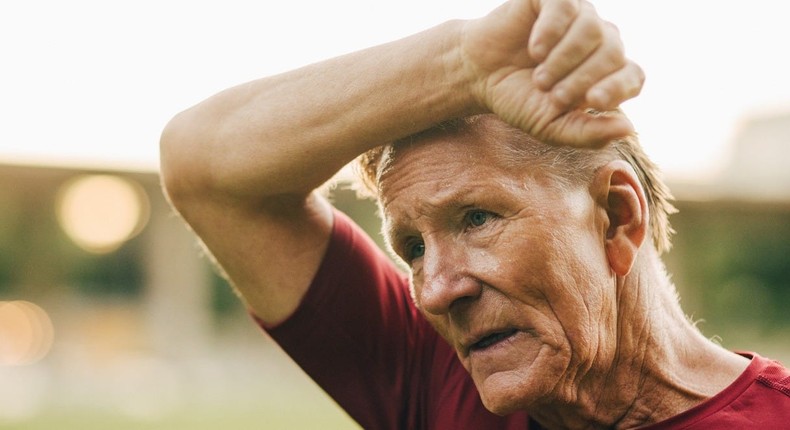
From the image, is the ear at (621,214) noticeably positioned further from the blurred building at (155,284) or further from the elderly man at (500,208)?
the blurred building at (155,284)

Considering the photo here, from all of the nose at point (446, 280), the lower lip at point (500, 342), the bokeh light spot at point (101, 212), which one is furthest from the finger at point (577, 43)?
the bokeh light spot at point (101, 212)

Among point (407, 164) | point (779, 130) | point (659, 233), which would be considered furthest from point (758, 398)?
point (779, 130)

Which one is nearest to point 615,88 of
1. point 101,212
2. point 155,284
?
point 155,284

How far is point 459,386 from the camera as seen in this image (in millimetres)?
2762

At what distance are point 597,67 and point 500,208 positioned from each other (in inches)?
20.6

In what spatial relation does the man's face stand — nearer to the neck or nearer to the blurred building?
the neck

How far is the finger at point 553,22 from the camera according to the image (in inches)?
74.0

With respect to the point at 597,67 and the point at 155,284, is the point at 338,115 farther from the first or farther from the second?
the point at 155,284

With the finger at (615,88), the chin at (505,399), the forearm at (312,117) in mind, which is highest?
the finger at (615,88)

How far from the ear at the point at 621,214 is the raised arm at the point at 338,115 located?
1.31ft

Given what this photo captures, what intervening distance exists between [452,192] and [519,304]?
30 cm

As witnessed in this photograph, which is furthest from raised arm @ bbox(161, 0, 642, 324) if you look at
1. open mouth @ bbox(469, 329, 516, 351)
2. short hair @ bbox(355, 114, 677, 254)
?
open mouth @ bbox(469, 329, 516, 351)

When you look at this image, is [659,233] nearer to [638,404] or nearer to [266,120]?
[638,404]

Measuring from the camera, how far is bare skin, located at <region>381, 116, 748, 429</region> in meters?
2.30
